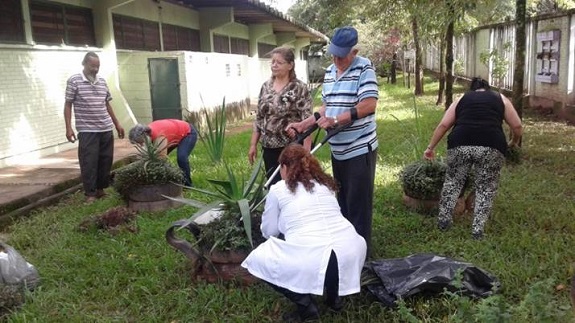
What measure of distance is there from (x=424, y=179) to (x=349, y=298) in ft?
6.75

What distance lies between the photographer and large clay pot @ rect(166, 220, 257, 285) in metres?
3.58

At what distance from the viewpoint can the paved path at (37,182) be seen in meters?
5.48

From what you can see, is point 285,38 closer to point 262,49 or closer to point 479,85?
point 262,49

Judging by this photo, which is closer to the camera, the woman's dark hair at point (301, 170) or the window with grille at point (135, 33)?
the woman's dark hair at point (301, 170)

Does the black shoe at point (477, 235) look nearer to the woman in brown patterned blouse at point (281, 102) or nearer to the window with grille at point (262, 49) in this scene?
the woman in brown patterned blouse at point (281, 102)

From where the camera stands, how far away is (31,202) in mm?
5715

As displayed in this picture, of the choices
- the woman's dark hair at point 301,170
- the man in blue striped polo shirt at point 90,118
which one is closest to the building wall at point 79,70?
the man in blue striped polo shirt at point 90,118

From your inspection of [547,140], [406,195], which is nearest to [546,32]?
[547,140]

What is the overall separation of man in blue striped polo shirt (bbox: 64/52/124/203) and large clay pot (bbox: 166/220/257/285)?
259 cm

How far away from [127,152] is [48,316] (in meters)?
5.19

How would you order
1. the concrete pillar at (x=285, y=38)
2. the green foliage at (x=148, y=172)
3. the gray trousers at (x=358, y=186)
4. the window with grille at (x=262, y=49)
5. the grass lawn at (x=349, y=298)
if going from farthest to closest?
the concrete pillar at (x=285, y=38)
the window with grille at (x=262, y=49)
the green foliage at (x=148, y=172)
the gray trousers at (x=358, y=186)
the grass lawn at (x=349, y=298)

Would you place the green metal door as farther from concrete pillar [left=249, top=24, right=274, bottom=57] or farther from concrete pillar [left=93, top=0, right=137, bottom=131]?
concrete pillar [left=249, top=24, right=274, bottom=57]

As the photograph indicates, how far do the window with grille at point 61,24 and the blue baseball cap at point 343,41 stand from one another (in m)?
6.49

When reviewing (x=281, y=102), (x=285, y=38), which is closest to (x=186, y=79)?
(x=281, y=102)
